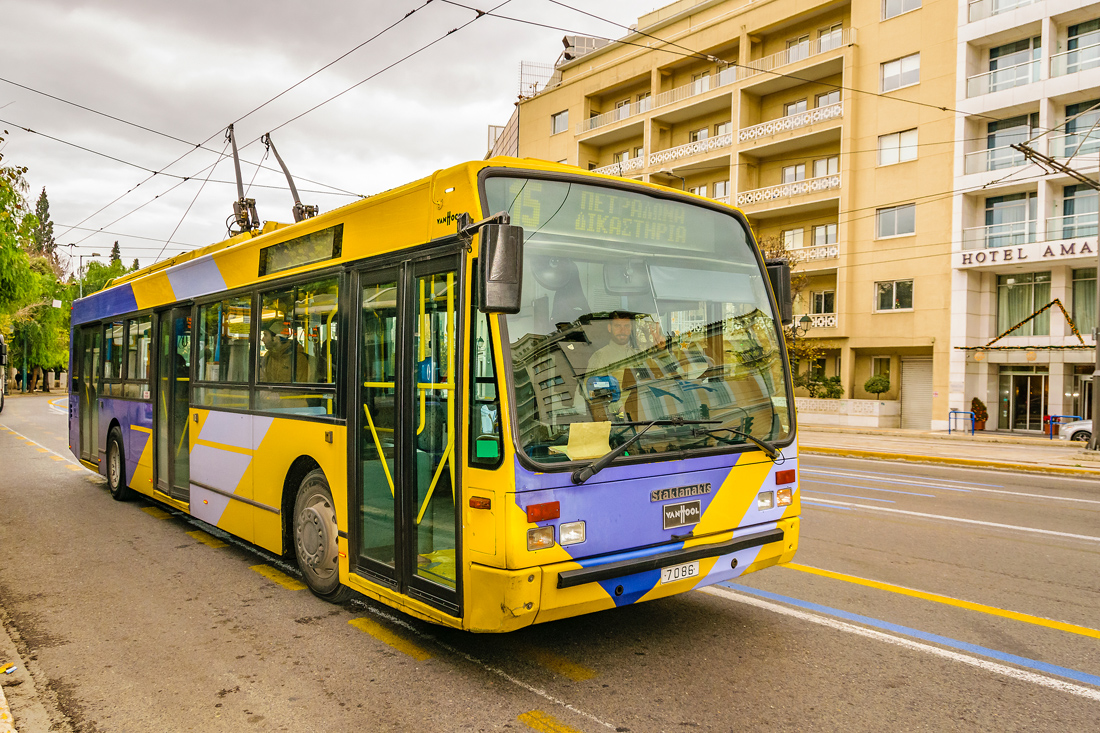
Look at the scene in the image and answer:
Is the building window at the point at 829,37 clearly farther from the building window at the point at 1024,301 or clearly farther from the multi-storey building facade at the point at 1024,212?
the building window at the point at 1024,301

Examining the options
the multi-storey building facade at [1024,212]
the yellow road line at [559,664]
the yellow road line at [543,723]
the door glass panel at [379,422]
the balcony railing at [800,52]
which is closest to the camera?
the yellow road line at [543,723]

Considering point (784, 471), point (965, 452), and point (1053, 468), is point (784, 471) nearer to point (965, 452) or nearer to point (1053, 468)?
point (1053, 468)

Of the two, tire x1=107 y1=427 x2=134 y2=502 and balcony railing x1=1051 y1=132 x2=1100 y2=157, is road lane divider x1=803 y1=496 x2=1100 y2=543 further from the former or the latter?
balcony railing x1=1051 y1=132 x2=1100 y2=157

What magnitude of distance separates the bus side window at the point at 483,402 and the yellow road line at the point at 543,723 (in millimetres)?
1254

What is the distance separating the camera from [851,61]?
33.8 m

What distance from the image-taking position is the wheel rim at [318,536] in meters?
5.88

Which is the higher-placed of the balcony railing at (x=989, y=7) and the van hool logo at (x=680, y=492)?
the balcony railing at (x=989, y=7)

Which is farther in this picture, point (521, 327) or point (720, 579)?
point (720, 579)

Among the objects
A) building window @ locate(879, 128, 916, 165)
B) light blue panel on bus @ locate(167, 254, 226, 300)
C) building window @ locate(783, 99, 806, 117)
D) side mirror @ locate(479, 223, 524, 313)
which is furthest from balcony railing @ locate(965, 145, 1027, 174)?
side mirror @ locate(479, 223, 524, 313)

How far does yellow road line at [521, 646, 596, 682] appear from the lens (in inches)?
178

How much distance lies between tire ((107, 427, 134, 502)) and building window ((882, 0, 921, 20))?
33840 millimetres

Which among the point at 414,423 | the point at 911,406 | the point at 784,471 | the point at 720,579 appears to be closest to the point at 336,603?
the point at 414,423

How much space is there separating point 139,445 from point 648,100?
123ft

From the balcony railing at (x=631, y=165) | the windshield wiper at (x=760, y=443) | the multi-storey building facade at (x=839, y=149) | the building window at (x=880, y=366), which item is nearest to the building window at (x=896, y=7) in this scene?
the multi-storey building facade at (x=839, y=149)
